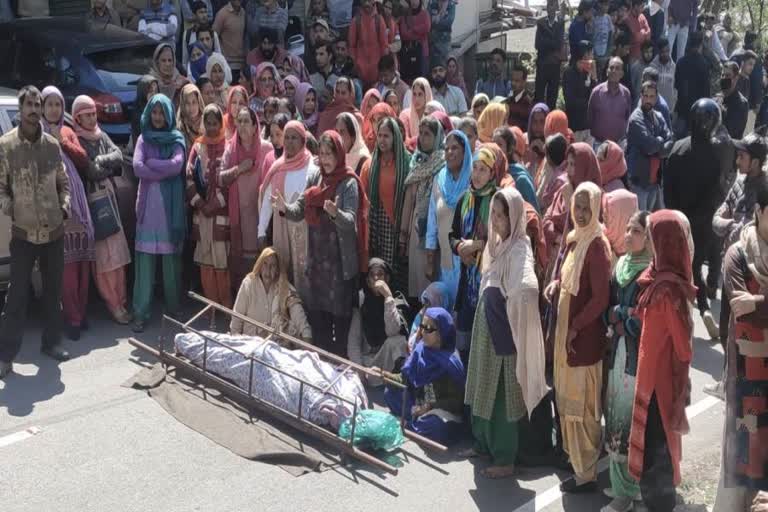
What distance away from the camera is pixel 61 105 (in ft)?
25.6

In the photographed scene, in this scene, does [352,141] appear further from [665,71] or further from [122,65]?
[665,71]

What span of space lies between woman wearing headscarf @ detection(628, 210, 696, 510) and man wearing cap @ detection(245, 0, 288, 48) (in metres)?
8.14

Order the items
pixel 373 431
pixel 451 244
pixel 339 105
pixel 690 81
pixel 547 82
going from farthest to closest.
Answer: pixel 547 82
pixel 690 81
pixel 339 105
pixel 451 244
pixel 373 431

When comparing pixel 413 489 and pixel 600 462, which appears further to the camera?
pixel 600 462

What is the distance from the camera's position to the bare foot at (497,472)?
5.93m

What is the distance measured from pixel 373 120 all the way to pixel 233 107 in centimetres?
136

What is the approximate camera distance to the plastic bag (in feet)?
19.9

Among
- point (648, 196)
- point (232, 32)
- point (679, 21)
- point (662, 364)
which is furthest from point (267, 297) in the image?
point (679, 21)

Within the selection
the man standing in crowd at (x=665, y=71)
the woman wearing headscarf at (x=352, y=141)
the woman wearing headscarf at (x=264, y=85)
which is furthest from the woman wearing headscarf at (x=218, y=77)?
the man standing in crowd at (x=665, y=71)

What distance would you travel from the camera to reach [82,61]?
955 centimetres

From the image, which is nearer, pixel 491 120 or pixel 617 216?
pixel 617 216

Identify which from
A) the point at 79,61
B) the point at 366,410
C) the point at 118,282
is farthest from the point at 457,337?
the point at 79,61

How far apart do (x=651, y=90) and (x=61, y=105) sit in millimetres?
5709

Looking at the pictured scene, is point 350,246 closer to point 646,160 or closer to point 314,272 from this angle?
point 314,272
